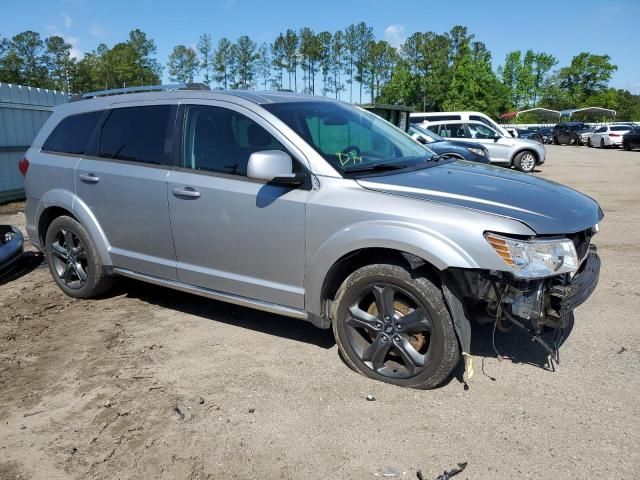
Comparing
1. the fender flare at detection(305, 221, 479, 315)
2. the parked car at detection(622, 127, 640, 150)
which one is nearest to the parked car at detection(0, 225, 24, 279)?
the fender flare at detection(305, 221, 479, 315)

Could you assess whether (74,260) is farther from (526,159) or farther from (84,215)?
(526,159)

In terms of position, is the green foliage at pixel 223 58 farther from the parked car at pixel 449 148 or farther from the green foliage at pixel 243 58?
the parked car at pixel 449 148

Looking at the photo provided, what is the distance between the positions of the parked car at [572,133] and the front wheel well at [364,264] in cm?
4084

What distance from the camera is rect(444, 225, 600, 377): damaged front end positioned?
121 inches

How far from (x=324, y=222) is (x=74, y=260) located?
2898 millimetres

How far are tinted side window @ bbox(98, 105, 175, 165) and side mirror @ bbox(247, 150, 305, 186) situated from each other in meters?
1.16

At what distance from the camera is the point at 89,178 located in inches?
192

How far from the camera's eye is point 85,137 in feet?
16.7

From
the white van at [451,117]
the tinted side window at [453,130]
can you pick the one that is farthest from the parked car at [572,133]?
the tinted side window at [453,130]

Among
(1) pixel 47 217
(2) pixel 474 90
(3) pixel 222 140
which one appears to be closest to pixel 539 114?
(2) pixel 474 90

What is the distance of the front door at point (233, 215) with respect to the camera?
12.5 feet

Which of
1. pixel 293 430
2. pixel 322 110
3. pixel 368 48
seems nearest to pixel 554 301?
pixel 293 430

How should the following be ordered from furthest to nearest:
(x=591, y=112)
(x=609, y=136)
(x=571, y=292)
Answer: (x=591, y=112)
(x=609, y=136)
(x=571, y=292)

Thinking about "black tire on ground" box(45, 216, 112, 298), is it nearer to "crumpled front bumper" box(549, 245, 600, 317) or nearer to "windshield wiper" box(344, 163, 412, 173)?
"windshield wiper" box(344, 163, 412, 173)
